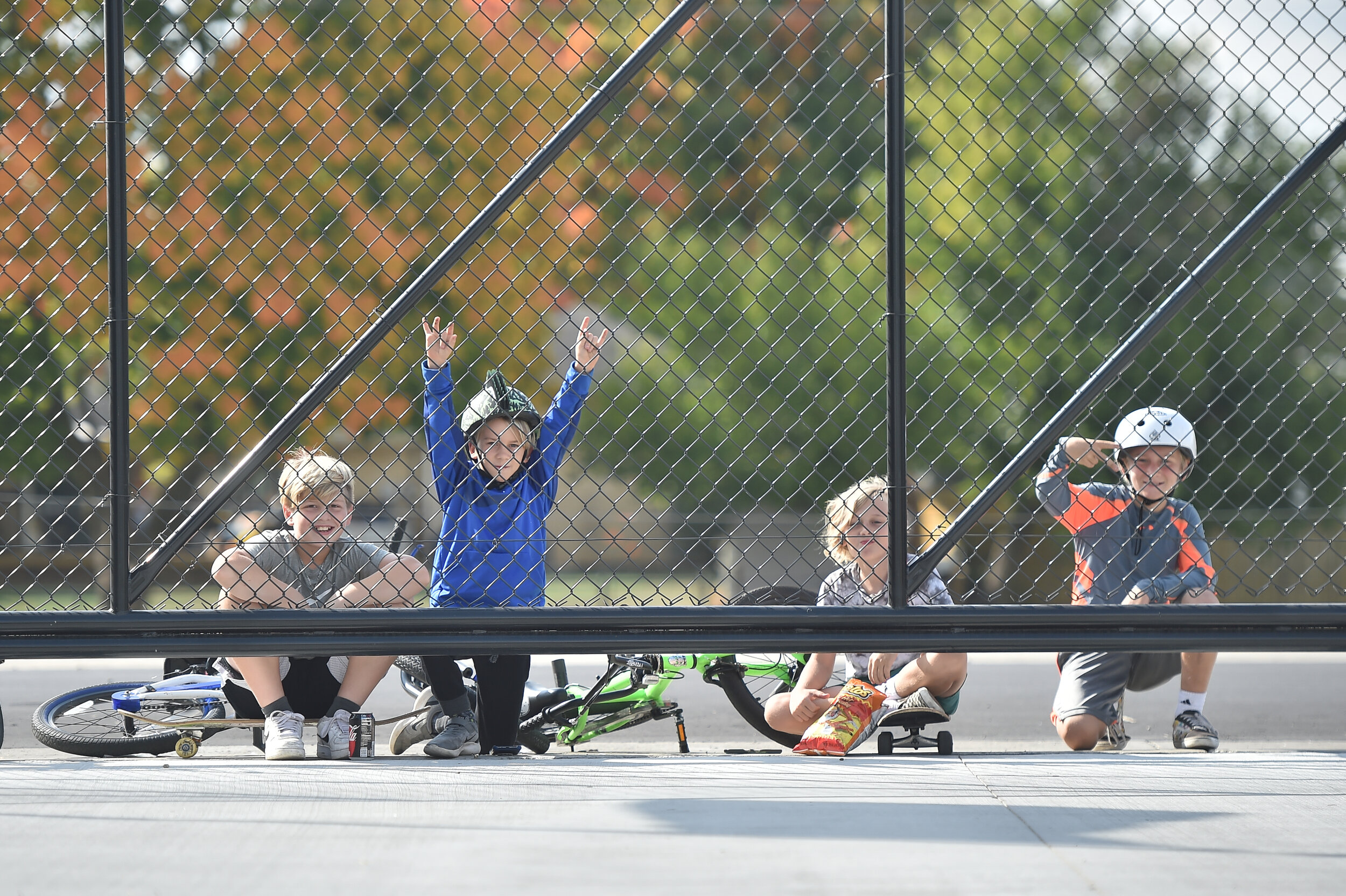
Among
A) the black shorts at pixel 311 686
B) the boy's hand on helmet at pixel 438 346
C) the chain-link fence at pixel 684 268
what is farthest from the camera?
the chain-link fence at pixel 684 268

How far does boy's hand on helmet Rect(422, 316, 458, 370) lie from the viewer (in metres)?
4.18

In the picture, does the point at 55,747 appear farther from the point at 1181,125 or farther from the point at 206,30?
the point at 1181,125

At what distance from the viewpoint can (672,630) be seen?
389cm

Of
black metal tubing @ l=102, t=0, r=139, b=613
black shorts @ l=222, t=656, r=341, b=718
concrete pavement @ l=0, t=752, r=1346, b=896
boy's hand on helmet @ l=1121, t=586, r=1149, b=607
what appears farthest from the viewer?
black shorts @ l=222, t=656, r=341, b=718

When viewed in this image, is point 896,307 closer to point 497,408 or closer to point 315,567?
point 497,408

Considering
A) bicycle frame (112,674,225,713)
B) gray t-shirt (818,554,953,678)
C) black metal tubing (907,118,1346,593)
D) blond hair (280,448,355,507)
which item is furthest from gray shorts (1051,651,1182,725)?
bicycle frame (112,674,225,713)

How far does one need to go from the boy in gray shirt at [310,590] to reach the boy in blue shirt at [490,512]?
0.65 ft

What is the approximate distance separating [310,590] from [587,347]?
4.72ft

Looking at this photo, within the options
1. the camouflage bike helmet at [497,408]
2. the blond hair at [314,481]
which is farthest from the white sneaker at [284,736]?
the camouflage bike helmet at [497,408]

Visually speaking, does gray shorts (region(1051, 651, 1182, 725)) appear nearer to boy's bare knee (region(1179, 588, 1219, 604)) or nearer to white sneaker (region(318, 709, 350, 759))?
boy's bare knee (region(1179, 588, 1219, 604))

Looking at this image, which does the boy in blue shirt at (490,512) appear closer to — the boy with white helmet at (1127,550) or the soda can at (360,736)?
the soda can at (360,736)

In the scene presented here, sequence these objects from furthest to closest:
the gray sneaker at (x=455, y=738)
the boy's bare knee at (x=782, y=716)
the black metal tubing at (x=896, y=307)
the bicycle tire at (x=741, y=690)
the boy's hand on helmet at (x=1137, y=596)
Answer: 1. the bicycle tire at (x=741, y=690)
2. the boy's bare knee at (x=782, y=716)
3. the gray sneaker at (x=455, y=738)
4. the boy's hand on helmet at (x=1137, y=596)
5. the black metal tubing at (x=896, y=307)

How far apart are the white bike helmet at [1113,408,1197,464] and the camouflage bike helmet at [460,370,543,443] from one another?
7.36 ft

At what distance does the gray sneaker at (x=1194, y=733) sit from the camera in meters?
4.64
